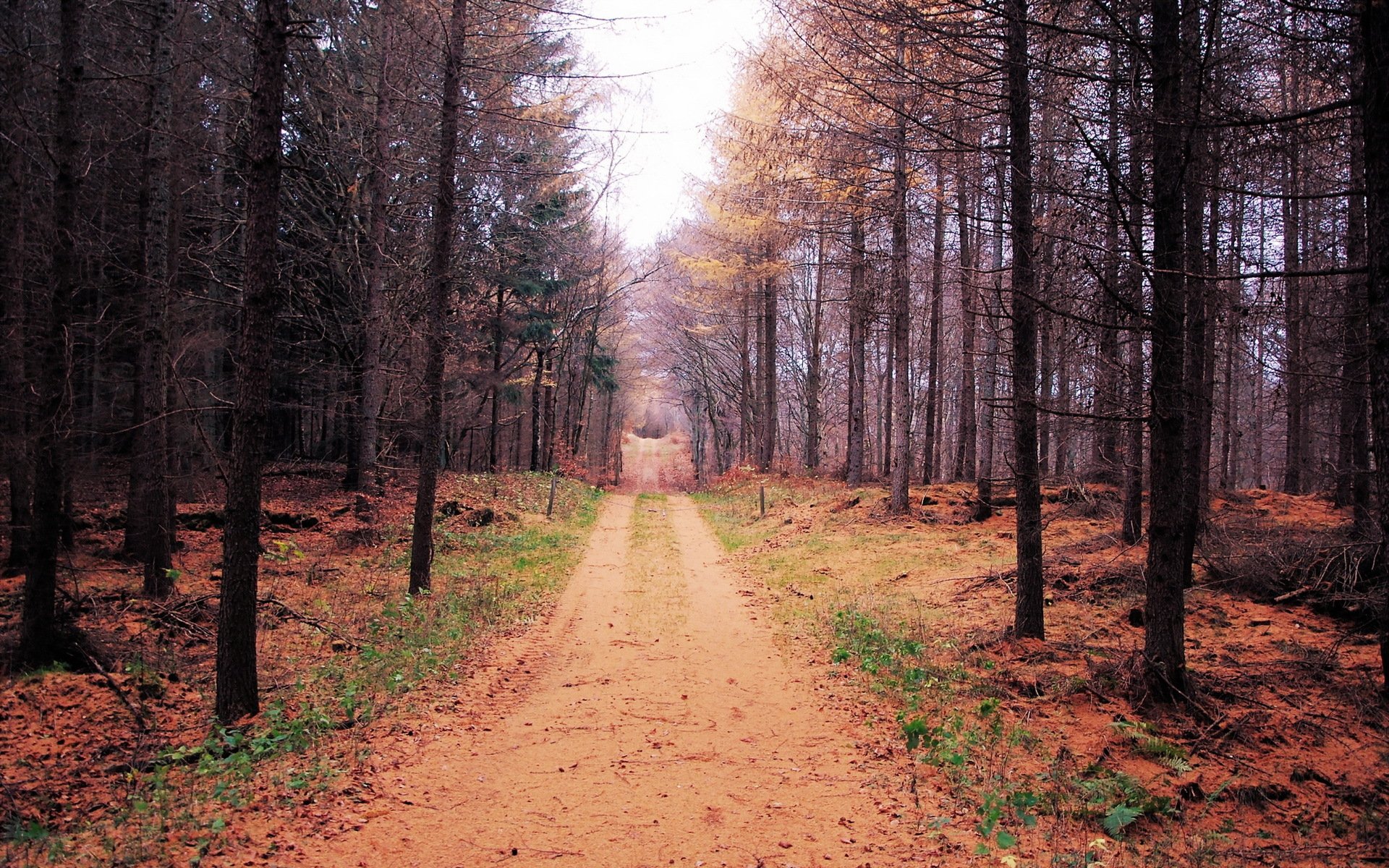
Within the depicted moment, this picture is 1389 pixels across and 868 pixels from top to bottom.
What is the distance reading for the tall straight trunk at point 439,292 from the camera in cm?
954

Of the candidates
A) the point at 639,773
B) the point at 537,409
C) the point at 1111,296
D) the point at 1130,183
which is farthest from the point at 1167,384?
the point at 537,409

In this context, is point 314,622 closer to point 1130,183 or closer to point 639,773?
point 639,773

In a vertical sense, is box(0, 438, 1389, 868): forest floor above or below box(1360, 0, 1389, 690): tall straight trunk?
below

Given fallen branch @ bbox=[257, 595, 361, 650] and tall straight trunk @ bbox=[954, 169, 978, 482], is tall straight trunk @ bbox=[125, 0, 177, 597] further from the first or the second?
tall straight trunk @ bbox=[954, 169, 978, 482]

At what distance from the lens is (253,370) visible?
18.3ft

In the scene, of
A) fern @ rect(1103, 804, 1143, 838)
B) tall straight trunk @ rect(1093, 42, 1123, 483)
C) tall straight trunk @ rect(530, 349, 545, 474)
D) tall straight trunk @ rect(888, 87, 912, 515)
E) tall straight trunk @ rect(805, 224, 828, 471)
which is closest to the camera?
fern @ rect(1103, 804, 1143, 838)

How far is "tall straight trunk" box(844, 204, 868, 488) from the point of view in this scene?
18.5 metres

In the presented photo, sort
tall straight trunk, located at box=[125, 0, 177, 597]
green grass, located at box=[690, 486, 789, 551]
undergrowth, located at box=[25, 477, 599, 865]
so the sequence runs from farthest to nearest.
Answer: green grass, located at box=[690, 486, 789, 551], tall straight trunk, located at box=[125, 0, 177, 597], undergrowth, located at box=[25, 477, 599, 865]

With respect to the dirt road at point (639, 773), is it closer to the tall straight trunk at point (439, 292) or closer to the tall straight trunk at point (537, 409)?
the tall straight trunk at point (439, 292)

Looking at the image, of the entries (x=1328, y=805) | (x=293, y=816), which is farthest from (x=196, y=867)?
(x=1328, y=805)

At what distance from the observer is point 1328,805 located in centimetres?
454

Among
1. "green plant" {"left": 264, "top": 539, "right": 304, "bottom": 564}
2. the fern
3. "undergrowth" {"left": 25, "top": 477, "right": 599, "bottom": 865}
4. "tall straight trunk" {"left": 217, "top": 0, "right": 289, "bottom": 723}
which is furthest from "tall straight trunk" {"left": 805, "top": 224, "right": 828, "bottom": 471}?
the fern

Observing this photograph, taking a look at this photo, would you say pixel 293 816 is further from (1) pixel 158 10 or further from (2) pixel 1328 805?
(1) pixel 158 10

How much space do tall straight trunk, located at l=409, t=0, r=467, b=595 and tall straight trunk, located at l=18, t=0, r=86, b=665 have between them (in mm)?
3786
